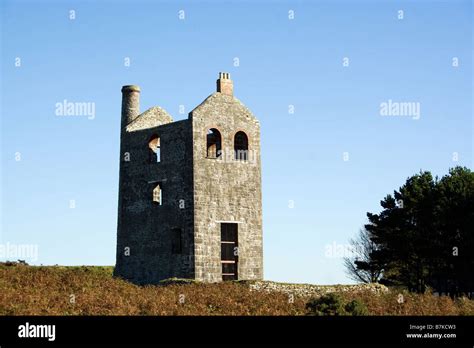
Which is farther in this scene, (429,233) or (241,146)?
(429,233)

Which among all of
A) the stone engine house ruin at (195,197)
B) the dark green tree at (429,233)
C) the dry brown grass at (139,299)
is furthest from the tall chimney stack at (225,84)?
the dark green tree at (429,233)

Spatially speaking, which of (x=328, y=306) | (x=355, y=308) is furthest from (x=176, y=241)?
(x=355, y=308)

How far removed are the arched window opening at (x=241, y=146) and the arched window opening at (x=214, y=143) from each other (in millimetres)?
989

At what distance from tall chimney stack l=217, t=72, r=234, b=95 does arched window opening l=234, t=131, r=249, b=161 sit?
227 centimetres

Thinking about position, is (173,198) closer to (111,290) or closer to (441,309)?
(111,290)

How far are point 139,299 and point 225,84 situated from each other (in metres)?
18.0

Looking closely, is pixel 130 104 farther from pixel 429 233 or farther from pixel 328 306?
pixel 328 306

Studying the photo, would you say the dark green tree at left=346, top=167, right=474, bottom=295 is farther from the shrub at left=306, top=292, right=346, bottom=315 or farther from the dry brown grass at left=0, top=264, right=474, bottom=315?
the shrub at left=306, top=292, right=346, bottom=315

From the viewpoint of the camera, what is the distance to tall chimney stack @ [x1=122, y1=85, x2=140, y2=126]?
4506 cm

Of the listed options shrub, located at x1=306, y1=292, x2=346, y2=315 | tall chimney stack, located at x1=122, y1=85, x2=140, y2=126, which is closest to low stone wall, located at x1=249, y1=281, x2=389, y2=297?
shrub, located at x1=306, y1=292, x2=346, y2=315

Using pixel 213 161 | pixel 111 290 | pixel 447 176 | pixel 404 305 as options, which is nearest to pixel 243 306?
pixel 111 290

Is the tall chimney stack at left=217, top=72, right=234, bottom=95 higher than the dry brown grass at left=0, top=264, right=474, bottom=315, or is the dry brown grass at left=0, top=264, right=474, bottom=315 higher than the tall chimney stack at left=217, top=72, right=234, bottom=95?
the tall chimney stack at left=217, top=72, right=234, bottom=95

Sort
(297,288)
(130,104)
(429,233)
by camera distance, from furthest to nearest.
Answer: (429,233) → (130,104) → (297,288)

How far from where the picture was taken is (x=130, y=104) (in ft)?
148
